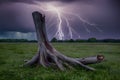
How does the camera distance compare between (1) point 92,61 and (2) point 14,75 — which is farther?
(1) point 92,61

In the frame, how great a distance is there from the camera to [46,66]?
42.5ft

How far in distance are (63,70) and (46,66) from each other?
1.31 m

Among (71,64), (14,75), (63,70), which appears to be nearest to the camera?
(14,75)

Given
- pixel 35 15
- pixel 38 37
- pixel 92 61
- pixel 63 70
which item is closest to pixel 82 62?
pixel 92 61

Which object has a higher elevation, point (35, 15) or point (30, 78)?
point (35, 15)

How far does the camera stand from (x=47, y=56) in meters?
13.4

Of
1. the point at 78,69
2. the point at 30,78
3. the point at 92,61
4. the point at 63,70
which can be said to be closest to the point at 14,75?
the point at 30,78

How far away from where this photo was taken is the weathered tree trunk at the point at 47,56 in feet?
42.4

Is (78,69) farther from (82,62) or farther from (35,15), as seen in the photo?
(35,15)

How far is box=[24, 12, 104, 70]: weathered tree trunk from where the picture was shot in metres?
12.9

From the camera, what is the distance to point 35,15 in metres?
13.6

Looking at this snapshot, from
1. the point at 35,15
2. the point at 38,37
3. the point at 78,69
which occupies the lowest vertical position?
the point at 78,69

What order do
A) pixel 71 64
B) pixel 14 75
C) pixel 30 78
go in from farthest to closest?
pixel 71 64 → pixel 14 75 → pixel 30 78

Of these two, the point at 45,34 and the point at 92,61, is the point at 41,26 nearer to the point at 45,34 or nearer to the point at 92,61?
the point at 45,34
